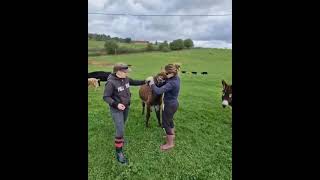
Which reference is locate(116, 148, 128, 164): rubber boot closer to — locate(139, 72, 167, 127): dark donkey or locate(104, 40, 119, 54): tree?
locate(139, 72, 167, 127): dark donkey

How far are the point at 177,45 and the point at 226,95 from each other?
0.60m

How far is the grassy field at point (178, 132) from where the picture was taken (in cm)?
303

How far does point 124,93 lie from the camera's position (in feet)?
10.1

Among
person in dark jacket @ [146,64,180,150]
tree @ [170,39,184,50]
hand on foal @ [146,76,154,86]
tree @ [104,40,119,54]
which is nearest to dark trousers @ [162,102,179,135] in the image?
person in dark jacket @ [146,64,180,150]

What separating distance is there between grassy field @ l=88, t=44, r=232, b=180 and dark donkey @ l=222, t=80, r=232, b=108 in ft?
0.13

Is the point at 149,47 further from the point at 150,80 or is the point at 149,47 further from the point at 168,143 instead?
the point at 168,143

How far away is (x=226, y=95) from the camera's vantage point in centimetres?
317

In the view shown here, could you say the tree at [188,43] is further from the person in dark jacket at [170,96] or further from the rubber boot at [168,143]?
the rubber boot at [168,143]

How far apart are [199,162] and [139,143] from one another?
514mm

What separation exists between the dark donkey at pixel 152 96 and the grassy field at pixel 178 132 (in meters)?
0.04

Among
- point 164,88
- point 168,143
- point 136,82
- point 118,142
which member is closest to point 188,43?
point 164,88

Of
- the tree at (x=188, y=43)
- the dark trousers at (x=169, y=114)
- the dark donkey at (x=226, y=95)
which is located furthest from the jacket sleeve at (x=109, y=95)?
the dark donkey at (x=226, y=95)
